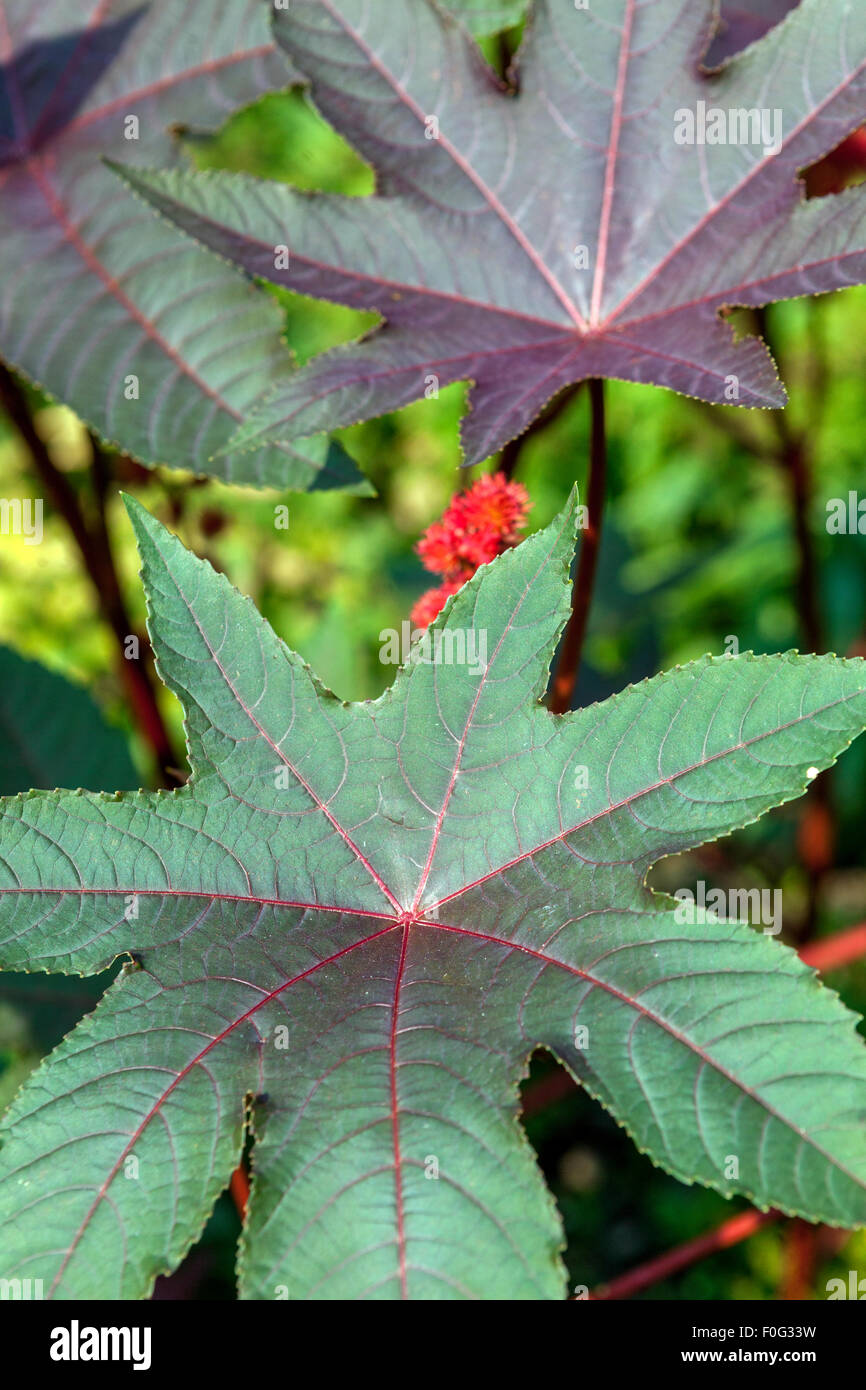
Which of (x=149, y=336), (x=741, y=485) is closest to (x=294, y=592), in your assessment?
(x=741, y=485)

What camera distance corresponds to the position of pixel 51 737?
1.73 metres

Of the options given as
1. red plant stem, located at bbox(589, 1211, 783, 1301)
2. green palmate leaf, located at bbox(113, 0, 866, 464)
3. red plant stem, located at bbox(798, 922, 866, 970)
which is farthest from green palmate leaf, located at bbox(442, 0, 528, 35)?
red plant stem, located at bbox(589, 1211, 783, 1301)

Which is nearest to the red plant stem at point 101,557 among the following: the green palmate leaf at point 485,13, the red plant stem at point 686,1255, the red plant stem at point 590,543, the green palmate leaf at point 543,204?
the green palmate leaf at point 543,204

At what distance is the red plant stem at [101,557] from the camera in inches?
61.0

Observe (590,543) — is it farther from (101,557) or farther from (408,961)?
(101,557)

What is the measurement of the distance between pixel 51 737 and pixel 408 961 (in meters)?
0.88

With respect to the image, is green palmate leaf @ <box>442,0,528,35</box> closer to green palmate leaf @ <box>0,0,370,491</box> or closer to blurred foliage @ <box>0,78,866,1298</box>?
green palmate leaf @ <box>0,0,370,491</box>

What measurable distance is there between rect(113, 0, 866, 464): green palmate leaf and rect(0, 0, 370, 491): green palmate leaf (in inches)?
5.0

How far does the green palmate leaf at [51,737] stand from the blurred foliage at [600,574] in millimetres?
26

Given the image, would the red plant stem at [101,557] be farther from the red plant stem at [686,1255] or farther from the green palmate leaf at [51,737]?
the red plant stem at [686,1255]

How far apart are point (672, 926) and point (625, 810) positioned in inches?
4.6

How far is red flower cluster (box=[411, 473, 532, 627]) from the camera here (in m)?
1.21

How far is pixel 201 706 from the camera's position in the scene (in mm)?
1098

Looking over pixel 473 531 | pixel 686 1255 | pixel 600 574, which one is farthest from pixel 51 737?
pixel 600 574
